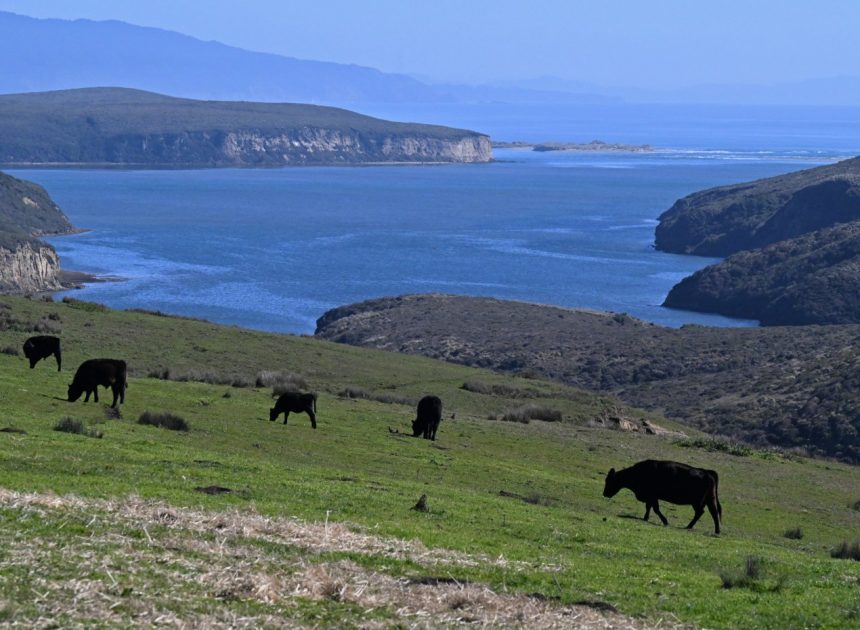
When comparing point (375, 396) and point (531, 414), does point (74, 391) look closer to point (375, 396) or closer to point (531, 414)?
point (375, 396)

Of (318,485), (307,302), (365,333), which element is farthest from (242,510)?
(307,302)

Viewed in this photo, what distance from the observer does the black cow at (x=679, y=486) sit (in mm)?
19531

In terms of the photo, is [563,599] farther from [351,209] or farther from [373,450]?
[351,209]

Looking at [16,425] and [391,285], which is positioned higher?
[16,425]

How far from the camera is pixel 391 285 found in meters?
116

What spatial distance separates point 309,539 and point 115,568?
8.96 ft

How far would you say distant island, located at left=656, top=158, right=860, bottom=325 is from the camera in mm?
97188

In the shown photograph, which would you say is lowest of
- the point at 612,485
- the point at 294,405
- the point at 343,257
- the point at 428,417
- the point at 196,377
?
the point at 343,257

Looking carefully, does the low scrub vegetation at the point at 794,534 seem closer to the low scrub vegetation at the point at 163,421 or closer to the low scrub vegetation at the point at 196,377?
the low scrub vegetation at the point at 163,421

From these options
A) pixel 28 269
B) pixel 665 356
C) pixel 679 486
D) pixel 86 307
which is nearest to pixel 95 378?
pixel 679 486

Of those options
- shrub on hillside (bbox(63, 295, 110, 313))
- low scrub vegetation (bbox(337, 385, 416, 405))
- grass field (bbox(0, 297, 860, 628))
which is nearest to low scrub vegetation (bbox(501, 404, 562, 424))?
grass field (bbox(0, 297, 860, 628))

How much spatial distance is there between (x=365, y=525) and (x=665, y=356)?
175ft

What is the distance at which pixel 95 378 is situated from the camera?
25.5 m

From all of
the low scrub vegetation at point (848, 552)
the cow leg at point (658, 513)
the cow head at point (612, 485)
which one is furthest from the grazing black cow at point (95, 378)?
the low scrub vegetation at point (848, 552)
